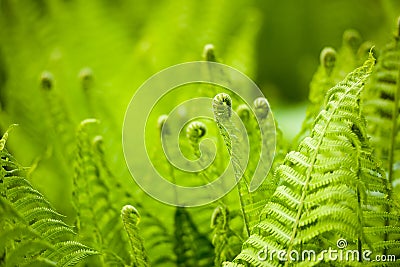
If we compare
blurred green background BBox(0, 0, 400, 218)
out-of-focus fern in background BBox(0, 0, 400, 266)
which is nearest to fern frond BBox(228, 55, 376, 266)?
out-of-focus fern in background BBox(0, 0, 400, 266)

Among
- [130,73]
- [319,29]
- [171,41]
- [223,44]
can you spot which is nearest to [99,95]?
[130,73]

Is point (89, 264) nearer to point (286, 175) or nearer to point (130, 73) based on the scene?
point (286, 175)

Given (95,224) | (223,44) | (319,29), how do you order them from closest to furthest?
(95,224)
(223,44)
(319,29)

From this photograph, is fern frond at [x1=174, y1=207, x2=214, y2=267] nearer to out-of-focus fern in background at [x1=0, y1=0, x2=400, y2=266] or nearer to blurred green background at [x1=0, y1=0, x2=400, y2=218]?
out-of-focus fern in background at [x1=0, y1=0, x2=400, y2=266]

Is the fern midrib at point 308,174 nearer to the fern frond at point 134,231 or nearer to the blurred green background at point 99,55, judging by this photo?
the fern frond at point 134,231

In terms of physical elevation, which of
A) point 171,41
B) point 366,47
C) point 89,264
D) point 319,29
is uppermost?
point 319,29

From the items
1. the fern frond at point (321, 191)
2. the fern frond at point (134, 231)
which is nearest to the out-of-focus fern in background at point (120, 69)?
the fern frond at point (134, 231)

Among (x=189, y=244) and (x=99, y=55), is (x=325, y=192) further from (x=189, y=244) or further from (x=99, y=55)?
(x=99, y=55)

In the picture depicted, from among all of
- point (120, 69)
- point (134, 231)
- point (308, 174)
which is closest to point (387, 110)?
point (308, 174)
